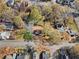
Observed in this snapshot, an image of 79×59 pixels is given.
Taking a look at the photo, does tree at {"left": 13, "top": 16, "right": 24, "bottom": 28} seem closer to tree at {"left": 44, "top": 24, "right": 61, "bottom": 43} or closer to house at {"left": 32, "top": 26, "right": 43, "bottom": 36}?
house at {"left": 32, "top": 26, "right": 43, "bottom": 36}

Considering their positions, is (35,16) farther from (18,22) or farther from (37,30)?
(18,22)

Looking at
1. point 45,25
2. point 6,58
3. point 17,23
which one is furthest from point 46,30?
point 6,58

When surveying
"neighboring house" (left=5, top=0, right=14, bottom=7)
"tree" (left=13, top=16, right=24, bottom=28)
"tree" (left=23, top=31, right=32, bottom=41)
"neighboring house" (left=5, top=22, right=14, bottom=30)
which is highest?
"neighboring house" (left=5, top=0, right=14, bottom=7)

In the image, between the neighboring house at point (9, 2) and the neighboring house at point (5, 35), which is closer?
the neighboring house at point (5, 35)

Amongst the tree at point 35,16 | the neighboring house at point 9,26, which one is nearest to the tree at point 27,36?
the neighboring house at point 9,26

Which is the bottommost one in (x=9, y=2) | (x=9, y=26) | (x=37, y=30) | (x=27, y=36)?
(x=27, y=36)

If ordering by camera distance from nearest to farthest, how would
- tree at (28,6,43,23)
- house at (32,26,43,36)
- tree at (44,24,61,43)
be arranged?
tree at (44,24,61,43), house at (32,26,43,36), tree at (28,6,43,23)

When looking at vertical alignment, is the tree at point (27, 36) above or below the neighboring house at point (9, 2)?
below

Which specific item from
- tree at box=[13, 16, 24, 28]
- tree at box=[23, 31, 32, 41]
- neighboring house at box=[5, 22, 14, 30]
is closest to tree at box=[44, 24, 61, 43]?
tree at box=[23, 31, 32, 41]

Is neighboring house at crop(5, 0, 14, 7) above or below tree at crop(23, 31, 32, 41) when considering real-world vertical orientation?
above

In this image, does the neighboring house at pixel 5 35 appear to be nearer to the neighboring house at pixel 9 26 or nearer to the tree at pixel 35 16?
the neighboring house at pixel 9 26

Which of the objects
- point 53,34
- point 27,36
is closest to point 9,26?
point 27,36
